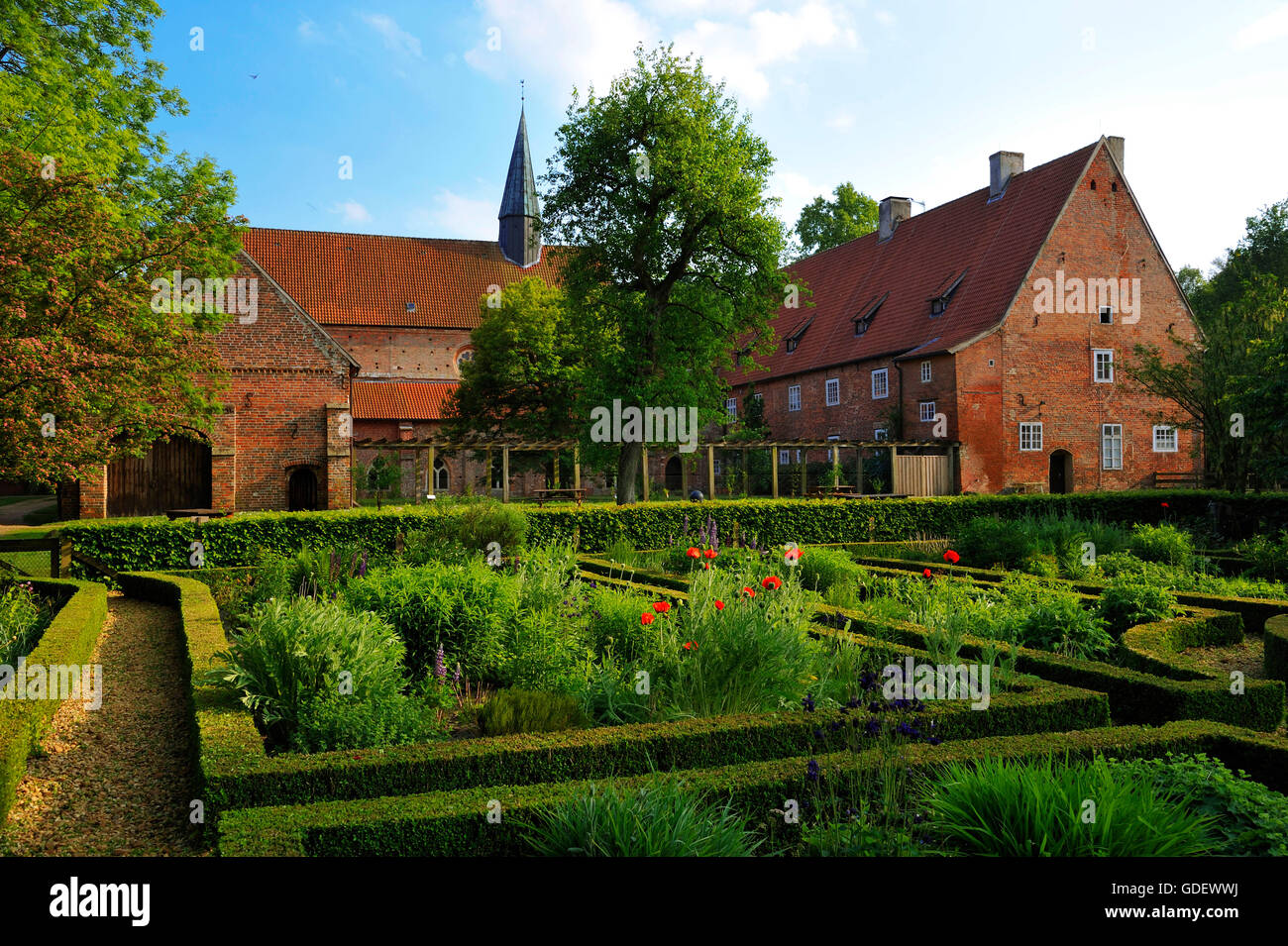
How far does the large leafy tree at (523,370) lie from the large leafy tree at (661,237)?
286 inches

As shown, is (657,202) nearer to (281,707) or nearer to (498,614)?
(498,614)

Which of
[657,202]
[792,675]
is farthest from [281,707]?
[657,202]

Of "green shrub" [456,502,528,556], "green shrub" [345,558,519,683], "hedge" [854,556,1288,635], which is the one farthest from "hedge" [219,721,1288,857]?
"green shrub" [456,502,528,556]

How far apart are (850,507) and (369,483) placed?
2640 centimetres

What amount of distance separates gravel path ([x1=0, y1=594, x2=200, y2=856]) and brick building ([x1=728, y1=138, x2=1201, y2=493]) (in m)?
25.8

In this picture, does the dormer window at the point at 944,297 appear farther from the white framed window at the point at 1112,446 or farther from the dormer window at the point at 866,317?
the white framed window at the point at 1112,446

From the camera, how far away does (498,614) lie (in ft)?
24.4

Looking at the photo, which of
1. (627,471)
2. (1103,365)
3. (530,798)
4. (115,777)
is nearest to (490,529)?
(115,777)

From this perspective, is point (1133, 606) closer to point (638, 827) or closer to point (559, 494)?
point (638, 827)

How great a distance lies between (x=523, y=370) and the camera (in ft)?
108

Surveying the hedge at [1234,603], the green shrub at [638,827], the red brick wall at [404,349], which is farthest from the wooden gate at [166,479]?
the green shrub at [638,827]

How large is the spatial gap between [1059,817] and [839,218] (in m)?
49.2

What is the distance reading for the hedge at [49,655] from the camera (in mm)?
4955

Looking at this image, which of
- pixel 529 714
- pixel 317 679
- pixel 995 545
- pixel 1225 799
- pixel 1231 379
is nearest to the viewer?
pixel 1225 799
